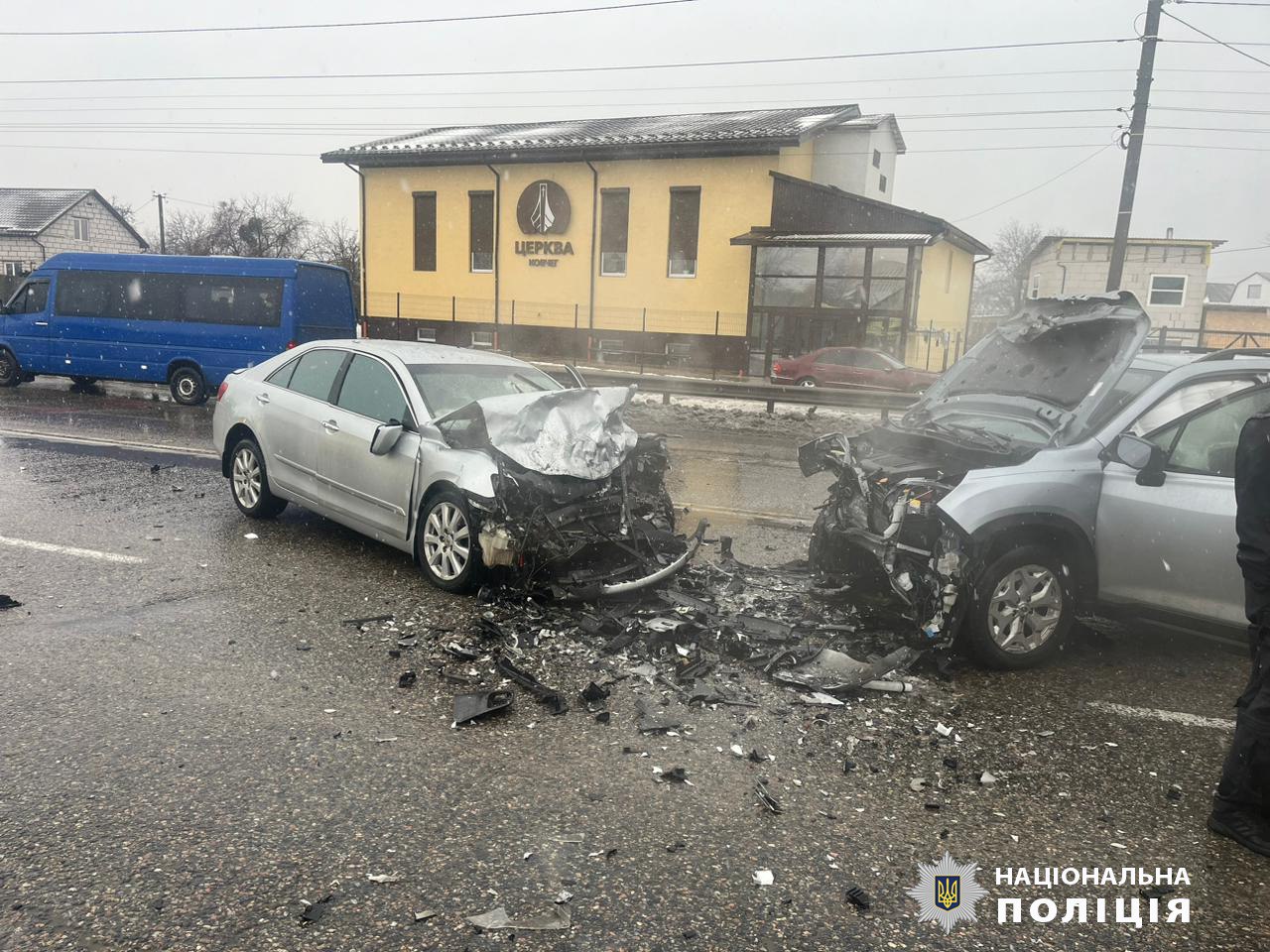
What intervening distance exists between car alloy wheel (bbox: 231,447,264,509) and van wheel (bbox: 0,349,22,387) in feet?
45.7

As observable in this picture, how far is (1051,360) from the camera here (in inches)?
226

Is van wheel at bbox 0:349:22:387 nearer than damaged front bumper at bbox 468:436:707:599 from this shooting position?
No

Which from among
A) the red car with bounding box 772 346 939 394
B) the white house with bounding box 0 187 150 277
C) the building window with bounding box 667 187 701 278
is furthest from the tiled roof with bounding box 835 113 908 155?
the white house with bounding box 0 187 150 277

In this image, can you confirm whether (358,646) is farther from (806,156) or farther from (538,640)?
(806,156)

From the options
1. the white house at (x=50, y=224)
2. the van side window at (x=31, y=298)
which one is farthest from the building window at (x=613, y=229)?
the white house at (x=50, y=224)

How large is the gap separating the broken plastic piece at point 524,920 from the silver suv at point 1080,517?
2.67 meters

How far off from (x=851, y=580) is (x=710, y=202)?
2226cm

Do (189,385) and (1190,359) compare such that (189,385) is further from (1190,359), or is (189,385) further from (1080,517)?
(1190,359)

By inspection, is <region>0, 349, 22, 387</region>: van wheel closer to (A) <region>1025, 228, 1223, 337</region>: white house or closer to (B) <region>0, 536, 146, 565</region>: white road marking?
(B) <region>0, 536, 146, 565</region>: white road marking

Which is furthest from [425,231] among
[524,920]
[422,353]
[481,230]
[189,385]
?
[524,920]

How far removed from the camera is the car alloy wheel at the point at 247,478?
7262mm

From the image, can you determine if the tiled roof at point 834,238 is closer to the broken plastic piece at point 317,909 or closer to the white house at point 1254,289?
the broken plastic piece at point 317,909

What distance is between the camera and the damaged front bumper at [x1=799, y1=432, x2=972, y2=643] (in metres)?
4.56

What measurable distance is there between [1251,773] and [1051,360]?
320 cm
